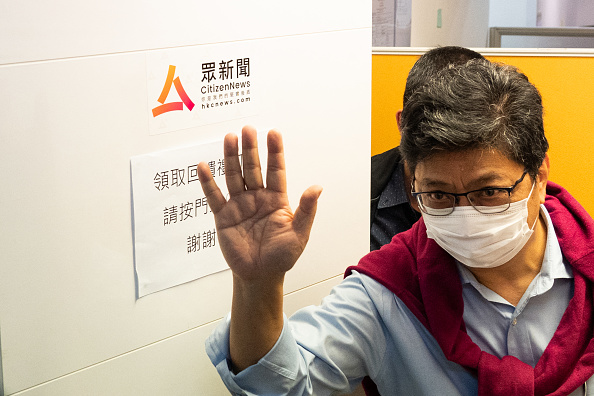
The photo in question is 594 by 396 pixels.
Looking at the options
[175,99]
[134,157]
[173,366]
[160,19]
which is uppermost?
[160,19]

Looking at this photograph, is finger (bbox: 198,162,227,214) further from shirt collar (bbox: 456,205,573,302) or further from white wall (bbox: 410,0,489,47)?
white wall (bbox: 410,0,489,47)

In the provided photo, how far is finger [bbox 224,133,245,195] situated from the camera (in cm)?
110

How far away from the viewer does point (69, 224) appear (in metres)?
1.30

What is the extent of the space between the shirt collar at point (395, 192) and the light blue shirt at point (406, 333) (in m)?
0.93

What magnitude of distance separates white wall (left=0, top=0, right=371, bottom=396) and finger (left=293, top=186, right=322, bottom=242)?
411 millimetres

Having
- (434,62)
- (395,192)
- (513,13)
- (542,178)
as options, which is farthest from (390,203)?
(513,13)

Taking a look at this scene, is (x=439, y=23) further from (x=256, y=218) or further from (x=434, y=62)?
(x=256, y=218)

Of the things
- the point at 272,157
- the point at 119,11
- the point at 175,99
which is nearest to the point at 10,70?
the point at 119,11

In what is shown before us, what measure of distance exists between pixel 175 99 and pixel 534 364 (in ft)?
2.85

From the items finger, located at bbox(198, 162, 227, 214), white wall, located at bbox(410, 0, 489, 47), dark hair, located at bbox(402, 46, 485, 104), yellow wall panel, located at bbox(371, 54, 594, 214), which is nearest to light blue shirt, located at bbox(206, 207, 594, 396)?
finger, located at bbox(198, 162, 227, 214)

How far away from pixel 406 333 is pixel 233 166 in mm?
540

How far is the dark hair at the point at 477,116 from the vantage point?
1.27m

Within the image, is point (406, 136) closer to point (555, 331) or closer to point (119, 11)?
point (555, 331)

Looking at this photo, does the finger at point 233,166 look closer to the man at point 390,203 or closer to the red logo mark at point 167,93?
the red logo mark at point 167,93
